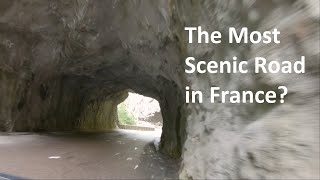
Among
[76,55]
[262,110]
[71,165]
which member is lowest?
[71,165]

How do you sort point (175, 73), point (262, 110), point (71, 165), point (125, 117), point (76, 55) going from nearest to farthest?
point (262, 110)
point (71, 165)
point (175, 73)
point (76, 55)
point (125, 117)

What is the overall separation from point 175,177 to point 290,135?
2329mm

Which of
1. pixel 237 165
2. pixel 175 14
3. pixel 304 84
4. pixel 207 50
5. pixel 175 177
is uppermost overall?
pixel 175 14

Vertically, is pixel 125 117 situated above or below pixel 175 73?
below

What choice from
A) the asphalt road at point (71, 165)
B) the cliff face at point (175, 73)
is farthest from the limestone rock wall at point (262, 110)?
the asphalt road at point (71, 165)

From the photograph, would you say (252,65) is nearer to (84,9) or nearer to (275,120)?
(275,120)

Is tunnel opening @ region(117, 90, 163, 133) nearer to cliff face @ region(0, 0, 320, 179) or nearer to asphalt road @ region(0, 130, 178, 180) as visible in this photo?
cliff face @ region(0, 0, 320, 179)

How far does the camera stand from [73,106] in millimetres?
11641

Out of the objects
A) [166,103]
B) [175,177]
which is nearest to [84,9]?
[166,103]

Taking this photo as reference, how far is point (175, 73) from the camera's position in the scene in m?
5.25

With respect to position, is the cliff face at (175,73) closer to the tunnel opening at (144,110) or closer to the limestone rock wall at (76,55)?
the limestone rock wall at (76,55)

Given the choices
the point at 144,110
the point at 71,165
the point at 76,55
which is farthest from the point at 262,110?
the point at 144,110

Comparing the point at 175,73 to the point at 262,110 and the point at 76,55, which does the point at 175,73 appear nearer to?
the point at 262,110

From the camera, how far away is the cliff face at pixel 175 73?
1924 millimetres
